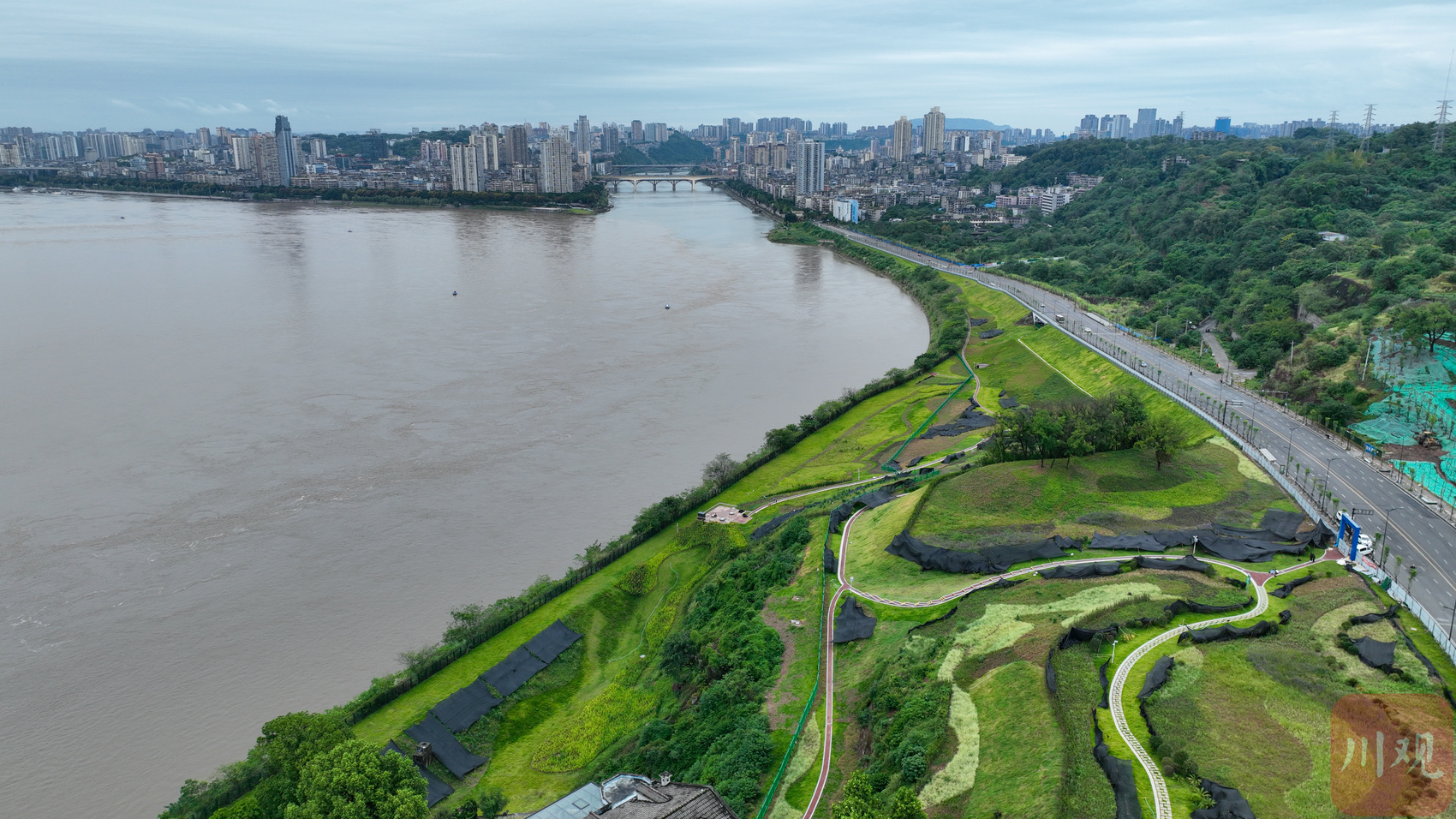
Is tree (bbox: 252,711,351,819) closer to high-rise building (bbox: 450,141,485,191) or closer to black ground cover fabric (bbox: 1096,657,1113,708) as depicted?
black ground cover fabric (bbox: 1096,657,1113,708)

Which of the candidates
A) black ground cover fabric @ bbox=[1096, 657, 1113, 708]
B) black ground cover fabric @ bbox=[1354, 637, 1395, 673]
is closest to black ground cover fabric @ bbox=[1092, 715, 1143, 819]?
black ground cover fabric @ bbox=[1096, 657, 1113, 708]

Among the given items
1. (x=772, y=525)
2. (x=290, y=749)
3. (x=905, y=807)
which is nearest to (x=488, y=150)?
(x=772, y=525)

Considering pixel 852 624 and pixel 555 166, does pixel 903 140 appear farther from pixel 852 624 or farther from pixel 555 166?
pixel 852 624

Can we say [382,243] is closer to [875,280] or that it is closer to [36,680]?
[875,280]

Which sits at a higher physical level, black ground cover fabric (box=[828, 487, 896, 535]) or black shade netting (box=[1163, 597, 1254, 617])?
black shade netting (box=[1163, 597, 1254, 617])

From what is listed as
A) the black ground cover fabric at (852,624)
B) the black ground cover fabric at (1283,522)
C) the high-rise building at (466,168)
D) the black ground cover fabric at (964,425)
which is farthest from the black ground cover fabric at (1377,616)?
the high-rise building at (466,168)

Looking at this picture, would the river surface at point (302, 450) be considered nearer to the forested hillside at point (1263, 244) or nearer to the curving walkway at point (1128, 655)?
the curving walkway at point (1128, 655)
